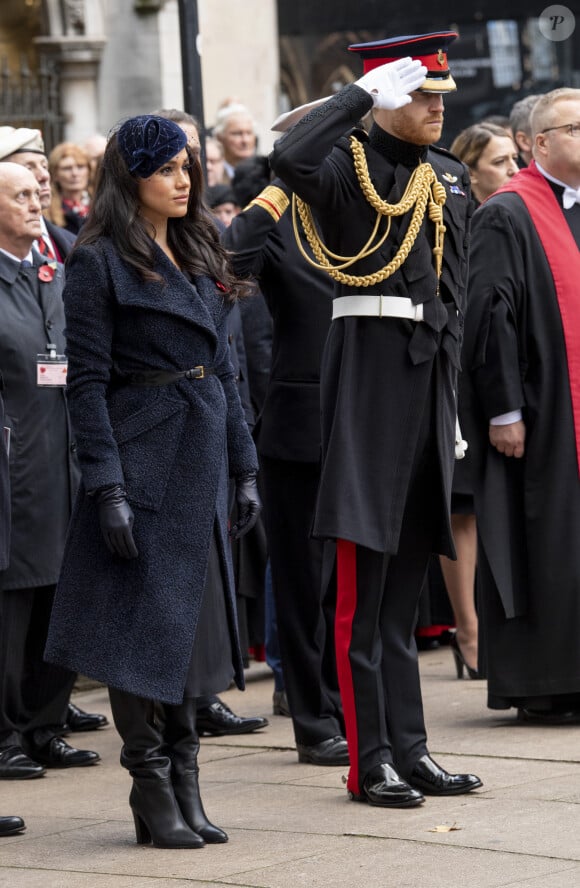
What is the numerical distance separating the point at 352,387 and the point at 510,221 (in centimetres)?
149

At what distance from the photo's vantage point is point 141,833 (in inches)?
207

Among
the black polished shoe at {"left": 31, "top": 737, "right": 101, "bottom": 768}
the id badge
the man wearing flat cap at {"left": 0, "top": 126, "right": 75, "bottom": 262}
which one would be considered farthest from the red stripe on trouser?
the man wearing flat cap at {"left": 0, "top": 126, "right": 75, "bottom": 262}

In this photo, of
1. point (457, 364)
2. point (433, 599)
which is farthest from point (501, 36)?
point (457, 364)

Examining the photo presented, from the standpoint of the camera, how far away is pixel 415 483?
18.7 ft

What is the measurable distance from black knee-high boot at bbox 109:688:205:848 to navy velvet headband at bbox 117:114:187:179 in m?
1.39

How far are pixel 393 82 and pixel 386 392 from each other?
2.85ft


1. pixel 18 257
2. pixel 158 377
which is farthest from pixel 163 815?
pixel 18 257

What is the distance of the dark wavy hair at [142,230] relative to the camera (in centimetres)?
524

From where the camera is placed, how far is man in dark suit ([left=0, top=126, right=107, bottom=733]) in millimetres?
7387

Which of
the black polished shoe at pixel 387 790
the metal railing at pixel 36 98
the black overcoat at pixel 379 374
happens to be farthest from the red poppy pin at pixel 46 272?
the metal railing at pixel 36 98

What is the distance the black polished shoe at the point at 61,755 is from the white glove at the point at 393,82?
2.54m

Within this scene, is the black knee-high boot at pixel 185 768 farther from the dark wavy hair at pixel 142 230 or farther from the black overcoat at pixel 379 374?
the dark wavy hair at pixel 142 230

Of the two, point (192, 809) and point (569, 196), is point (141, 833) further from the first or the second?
point (569, 196)

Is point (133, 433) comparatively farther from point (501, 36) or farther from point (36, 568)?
point (501, 36)
